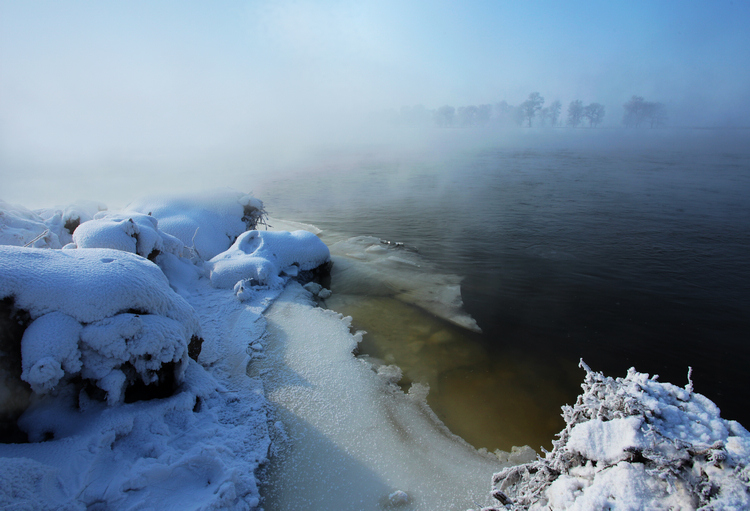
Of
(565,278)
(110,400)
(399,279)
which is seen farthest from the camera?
(565,278)

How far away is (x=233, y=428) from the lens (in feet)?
12.2

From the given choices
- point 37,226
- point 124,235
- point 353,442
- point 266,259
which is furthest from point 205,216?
point 353,442

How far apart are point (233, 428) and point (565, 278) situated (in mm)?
8368

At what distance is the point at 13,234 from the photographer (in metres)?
6.82

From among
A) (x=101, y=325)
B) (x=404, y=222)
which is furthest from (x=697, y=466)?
(x=404, y=222)

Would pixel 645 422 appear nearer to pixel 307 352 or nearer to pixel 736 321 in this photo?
pixel 307 352

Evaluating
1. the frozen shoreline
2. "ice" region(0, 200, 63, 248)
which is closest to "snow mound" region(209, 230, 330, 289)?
the frozen shoreline

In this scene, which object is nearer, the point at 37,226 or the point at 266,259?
the point at 37,226

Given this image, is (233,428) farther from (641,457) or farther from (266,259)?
(266,259)

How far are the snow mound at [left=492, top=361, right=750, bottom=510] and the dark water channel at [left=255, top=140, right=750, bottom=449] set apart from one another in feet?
6.41

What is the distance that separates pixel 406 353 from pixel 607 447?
376 centimetres

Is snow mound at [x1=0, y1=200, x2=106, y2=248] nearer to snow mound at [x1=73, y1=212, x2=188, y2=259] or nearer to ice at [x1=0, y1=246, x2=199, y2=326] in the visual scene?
snow mound at [x1=73, y1=212, x2=188, y2=259]

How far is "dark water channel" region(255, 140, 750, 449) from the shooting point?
5.16 metres

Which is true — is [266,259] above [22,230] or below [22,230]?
below
